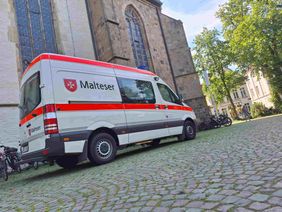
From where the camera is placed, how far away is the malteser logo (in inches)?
230

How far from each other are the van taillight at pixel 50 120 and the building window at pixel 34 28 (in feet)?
25.4

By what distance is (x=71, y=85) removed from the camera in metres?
5.92

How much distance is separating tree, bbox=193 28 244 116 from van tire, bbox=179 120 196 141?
25.1 meters

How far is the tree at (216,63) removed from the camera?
3344 centimetres

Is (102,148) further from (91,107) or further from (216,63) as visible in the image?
(216,63)

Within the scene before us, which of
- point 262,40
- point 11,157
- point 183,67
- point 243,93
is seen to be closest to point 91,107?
point 11,157

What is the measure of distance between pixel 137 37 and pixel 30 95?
1414 centimetres

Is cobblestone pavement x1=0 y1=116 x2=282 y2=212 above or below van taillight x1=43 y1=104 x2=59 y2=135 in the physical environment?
below

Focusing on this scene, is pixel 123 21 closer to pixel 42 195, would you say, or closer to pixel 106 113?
pixel 106 113

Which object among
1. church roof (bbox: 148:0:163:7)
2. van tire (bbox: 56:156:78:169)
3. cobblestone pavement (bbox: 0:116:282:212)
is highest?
church roof (bbox: 148:0:163:7)

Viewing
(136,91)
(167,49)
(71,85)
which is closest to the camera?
(71,85)

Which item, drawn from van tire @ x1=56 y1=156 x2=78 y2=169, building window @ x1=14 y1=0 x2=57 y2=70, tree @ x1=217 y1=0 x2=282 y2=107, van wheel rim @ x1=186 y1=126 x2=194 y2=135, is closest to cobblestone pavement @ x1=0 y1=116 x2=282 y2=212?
van tire @ x1=56 y1=156 x2=78 y2=169

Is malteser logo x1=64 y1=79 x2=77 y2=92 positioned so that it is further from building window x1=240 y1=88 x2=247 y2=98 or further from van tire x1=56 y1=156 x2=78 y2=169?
building window x1=240 y1=88 x2=247 y2=98

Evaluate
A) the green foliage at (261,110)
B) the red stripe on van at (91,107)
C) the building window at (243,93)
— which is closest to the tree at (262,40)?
the green foliage at (261,110)
